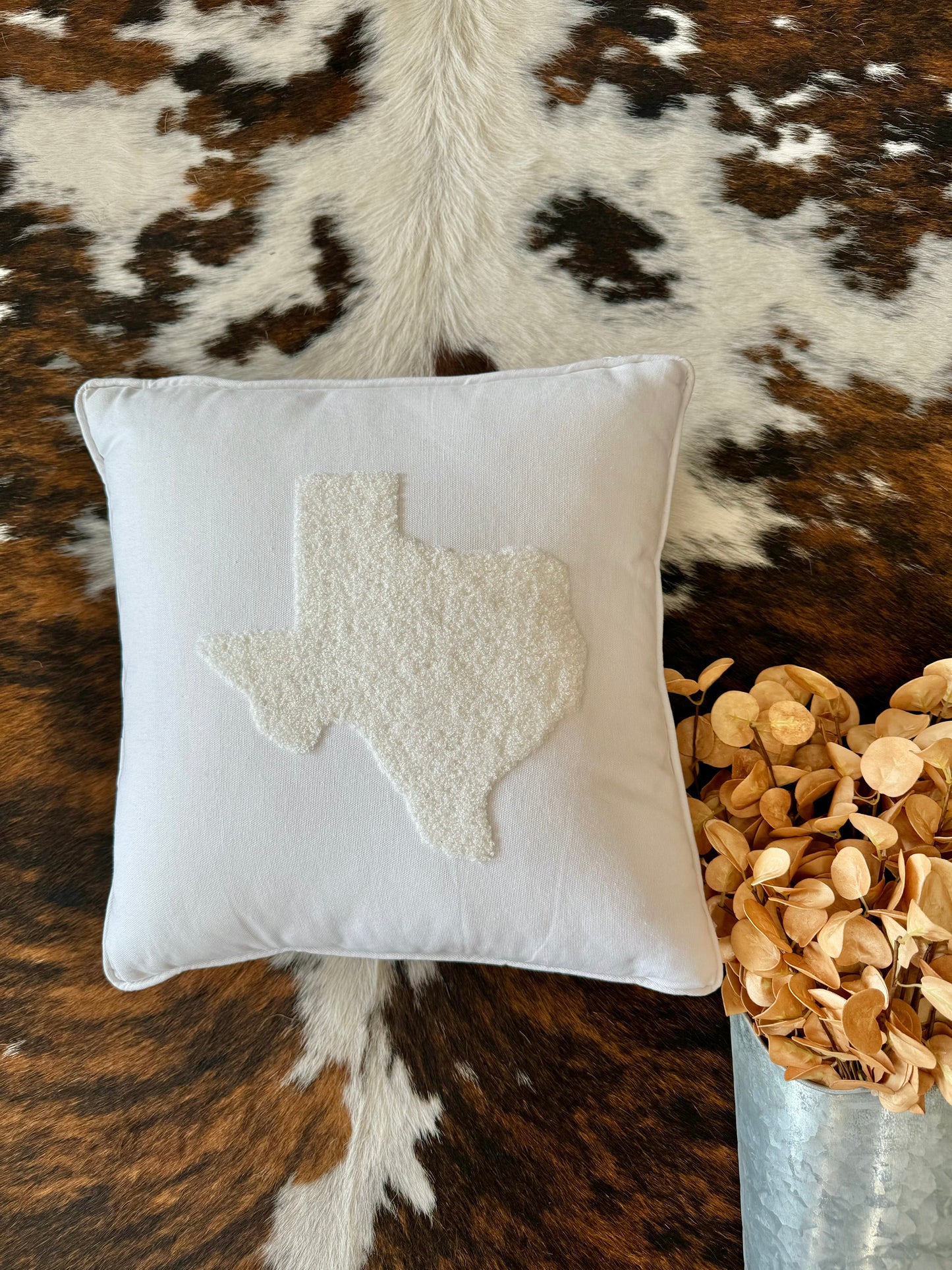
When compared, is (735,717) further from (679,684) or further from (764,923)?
(764,923)

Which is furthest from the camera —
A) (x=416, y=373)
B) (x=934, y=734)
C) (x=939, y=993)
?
(x=416, y=373)

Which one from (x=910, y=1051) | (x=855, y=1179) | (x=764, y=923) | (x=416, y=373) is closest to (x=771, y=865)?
(x=764, y=923)

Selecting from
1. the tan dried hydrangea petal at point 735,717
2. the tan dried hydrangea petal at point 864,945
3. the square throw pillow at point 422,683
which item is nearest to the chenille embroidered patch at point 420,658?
the square throw pillow at point 422,683

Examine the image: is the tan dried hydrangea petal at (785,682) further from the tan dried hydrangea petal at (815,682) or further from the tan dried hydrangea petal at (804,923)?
the tan dried hydrangea petal at (804,923)

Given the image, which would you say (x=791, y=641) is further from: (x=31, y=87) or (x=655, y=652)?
(x=31, y=87)

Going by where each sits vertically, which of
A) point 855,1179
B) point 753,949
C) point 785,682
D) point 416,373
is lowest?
point 855,1179

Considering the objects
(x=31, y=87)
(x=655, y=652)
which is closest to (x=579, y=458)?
(x=655, y=652)

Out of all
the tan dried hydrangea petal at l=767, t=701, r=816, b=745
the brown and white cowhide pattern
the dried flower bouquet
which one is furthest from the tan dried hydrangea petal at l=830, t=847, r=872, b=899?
the brown and white cowhide pattern

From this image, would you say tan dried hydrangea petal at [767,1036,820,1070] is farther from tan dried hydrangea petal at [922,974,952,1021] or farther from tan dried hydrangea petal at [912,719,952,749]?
tan dried hydrangea petal at [912,719,952,749]
